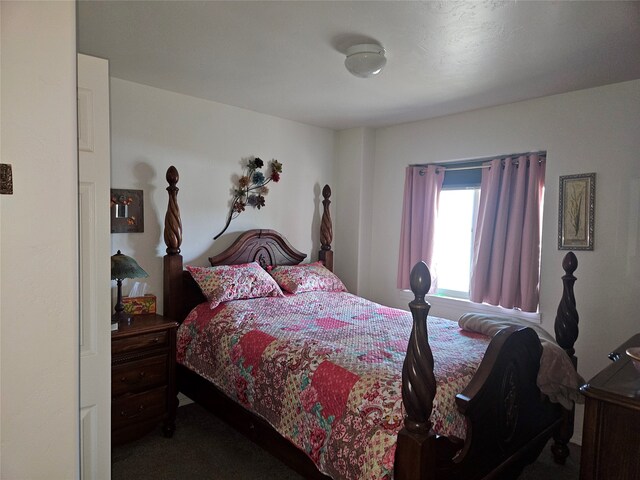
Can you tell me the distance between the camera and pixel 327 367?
1.84m

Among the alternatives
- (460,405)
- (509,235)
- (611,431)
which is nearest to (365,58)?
(460,405)

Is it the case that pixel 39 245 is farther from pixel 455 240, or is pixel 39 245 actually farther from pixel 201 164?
pixel 455 240

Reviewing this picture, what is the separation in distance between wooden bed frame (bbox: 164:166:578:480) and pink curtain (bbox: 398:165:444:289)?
1.37 metres

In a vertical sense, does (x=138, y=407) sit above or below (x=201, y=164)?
below

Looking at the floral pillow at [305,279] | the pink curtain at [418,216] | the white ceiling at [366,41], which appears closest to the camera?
the white ceiling at [366,41]

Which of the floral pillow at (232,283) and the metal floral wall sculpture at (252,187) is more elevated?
the metal floral wall sculpture at (252,187)

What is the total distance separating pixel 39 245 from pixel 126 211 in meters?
1.86

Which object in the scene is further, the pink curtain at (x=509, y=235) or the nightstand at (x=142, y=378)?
→ the pink curtain at (x=509, y=235)

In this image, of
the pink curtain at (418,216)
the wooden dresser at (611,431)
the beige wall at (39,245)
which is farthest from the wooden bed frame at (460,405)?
the pink curtain at (418,216)

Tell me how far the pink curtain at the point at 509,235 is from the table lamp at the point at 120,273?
259 centimetres

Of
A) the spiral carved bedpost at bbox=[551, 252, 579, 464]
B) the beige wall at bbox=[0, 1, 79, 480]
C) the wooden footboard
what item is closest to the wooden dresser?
the wooden footboard

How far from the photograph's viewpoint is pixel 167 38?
211cm

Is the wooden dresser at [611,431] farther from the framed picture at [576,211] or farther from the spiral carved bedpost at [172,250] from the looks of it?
the spiral carved bedpost at [172,250]

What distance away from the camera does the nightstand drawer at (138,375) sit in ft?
7.67
